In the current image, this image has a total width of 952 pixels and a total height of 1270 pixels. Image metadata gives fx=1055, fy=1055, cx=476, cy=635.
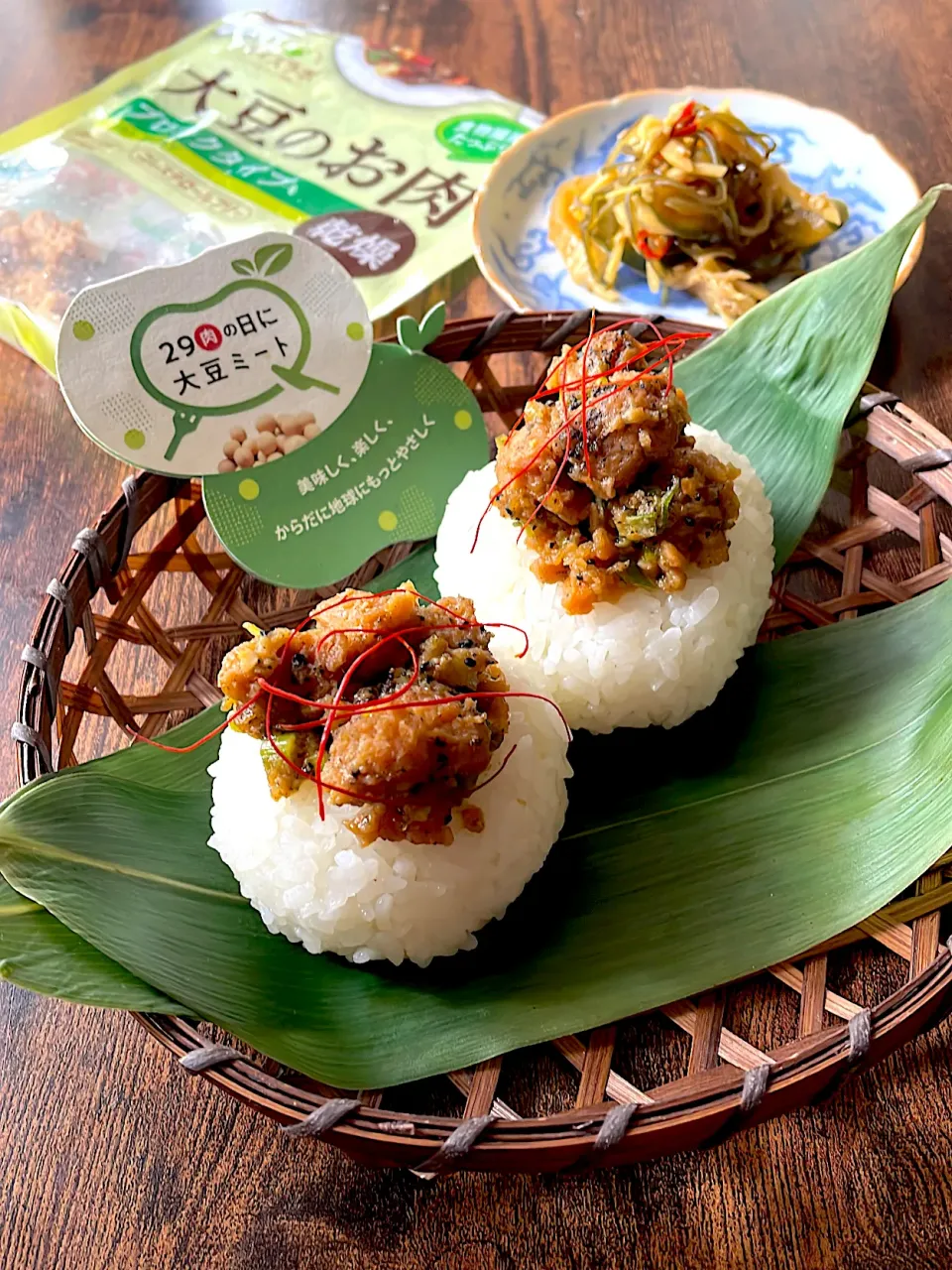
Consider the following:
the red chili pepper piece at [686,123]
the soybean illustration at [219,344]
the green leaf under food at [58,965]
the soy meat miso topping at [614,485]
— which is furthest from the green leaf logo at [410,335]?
the green leaf under food at [58,965]

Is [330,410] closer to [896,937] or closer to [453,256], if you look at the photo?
[453,256]

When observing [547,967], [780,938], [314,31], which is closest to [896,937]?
[780,938]

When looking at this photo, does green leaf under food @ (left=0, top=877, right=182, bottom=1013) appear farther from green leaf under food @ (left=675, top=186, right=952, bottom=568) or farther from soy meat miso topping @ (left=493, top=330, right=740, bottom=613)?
green leaf under food @ (left=675, top=186, right=952, bottom=568)

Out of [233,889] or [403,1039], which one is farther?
[233,889]

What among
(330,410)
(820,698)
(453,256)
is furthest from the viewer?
(453,256)

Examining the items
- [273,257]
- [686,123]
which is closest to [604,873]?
[273,257]

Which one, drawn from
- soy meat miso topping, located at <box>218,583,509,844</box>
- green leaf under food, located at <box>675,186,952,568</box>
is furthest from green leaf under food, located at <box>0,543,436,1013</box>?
green leaf under food, located at <box>675,186,952,568</box>
